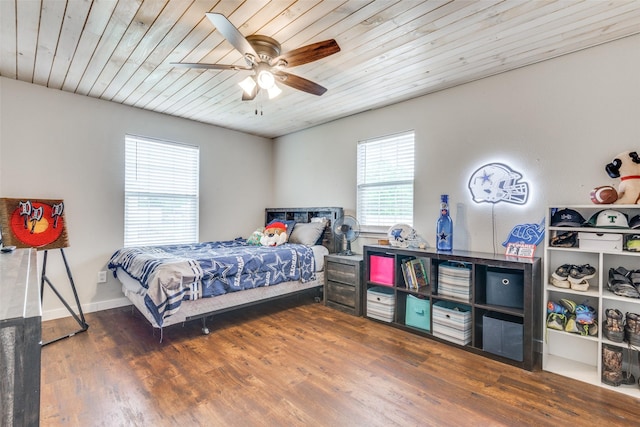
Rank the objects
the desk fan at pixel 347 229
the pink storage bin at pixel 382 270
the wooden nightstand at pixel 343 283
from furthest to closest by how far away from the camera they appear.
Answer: the desk fan at pixel 347 229 → the wooden nightstand at pixel 343 283 → the pink storage bin at pixel 382 270

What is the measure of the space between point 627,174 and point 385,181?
6.56 feet

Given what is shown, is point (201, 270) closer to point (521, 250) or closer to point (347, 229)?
point (347, 229)

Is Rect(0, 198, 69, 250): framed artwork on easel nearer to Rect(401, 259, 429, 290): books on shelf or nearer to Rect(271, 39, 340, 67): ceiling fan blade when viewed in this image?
Rect(271, 39, 340, 67): ceiling fan blade

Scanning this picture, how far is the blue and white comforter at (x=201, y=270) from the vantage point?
2498 millimetres

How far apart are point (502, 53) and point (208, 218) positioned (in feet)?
12.4

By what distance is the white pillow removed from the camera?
12.8 ft

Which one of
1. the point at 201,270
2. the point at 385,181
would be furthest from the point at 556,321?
the point at 201,270

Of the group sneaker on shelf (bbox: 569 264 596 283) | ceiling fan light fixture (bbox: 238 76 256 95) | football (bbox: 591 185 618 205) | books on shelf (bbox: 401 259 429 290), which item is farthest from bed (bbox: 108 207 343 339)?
football (bbox: 591 185 618 205)

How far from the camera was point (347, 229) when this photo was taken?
367cm

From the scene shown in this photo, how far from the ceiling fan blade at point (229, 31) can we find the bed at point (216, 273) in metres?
1.75

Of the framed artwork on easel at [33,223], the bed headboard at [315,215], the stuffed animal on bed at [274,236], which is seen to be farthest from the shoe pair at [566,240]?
the framed artwork on easel at [33,223]

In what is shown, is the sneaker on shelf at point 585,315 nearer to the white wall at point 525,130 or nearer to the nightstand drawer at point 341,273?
the white wall at point 525,130

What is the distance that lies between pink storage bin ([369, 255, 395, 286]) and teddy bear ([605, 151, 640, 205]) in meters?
1.74

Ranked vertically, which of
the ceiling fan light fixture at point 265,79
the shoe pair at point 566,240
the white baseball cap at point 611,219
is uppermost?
the ceiling fan light fixture at point 265,79
